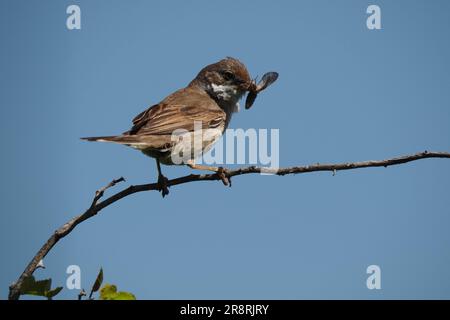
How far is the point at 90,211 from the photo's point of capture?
402 cm

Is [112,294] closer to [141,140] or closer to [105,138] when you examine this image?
[105,138]

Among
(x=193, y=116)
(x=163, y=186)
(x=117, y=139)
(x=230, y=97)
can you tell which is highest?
(x=230, y=97)

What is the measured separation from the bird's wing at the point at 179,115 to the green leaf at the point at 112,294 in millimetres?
3544

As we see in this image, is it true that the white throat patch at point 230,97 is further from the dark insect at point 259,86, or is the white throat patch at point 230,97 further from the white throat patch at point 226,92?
the dark insect at point 259,86

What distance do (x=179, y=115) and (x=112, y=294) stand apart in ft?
14.5

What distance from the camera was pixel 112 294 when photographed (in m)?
3.23

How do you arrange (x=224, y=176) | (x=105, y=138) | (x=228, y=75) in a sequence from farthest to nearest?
(x=228, y=75) < (x=105, y=138) < (x=224, y=176)

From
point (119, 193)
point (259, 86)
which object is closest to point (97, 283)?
point (119, 193)

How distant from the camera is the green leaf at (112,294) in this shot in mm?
3227

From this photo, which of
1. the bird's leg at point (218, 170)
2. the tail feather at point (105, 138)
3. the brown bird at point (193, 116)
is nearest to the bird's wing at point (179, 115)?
the brown bird at point (193, 116)
